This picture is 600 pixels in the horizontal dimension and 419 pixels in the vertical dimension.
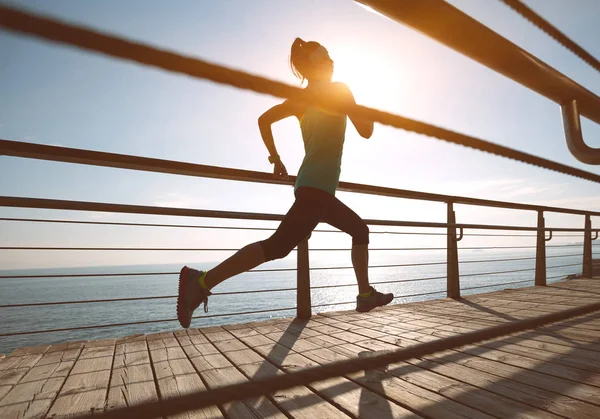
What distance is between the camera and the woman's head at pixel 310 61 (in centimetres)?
178

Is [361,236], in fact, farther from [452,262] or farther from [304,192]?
[452,262]

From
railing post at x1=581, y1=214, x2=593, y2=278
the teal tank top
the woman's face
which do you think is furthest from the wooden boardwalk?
railing post at x1=581, y1=214, x2=593, y2=278

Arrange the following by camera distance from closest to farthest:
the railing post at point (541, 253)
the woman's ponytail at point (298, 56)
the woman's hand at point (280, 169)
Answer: the woman's ponytail at point (298, 56)
the woman's hand at point (280, 169)
the railing post at point (541, 253)

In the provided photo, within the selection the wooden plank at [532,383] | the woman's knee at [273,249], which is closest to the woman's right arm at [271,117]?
the woman's knee at [273,249]

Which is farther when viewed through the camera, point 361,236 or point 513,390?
point 361,236

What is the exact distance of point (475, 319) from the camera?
283 centimetres

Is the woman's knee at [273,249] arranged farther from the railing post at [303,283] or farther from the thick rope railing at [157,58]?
the thick rope railing at [157,58]

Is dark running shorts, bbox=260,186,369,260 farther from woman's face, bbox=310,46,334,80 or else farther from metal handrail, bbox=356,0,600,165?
metal handrail, bbox=356,0,600,165

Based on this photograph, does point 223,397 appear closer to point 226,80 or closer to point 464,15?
point 226,80

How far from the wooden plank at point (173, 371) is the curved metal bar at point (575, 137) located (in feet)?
4.13

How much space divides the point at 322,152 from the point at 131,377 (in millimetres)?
1434

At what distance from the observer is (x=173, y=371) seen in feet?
5.84

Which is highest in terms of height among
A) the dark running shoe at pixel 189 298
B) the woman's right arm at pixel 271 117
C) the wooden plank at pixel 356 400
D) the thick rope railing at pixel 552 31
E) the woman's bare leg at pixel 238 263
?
the woman's right arm at pixel 271 117

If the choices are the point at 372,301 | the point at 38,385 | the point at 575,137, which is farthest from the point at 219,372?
the point at 575,137
